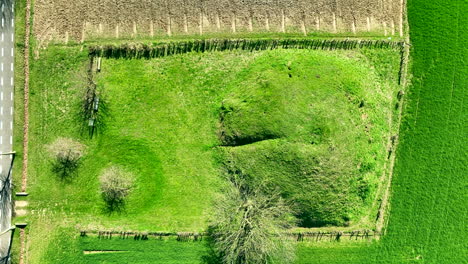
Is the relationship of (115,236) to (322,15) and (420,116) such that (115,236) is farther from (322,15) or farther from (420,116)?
(420,116)

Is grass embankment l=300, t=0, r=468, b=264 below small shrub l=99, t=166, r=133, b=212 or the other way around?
the other way around

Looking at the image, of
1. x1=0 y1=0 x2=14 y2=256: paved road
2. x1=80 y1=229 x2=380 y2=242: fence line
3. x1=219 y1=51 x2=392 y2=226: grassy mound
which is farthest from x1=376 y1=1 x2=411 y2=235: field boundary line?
x1=0 y1=0 x2=14 y2=256: paved road

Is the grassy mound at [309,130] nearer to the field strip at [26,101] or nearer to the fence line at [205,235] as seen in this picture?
the fence line at [205,235]

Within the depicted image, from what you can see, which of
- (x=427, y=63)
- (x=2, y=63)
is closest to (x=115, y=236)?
(x=2, y=63)

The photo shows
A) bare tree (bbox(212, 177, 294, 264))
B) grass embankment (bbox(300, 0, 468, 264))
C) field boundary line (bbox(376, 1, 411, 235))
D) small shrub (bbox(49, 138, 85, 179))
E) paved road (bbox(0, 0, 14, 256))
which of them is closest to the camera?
bare tree (bbox(212, 177, 294, 264))

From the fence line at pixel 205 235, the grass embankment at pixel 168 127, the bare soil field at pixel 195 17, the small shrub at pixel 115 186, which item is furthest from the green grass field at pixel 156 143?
the bare soil field at pixel 195 17

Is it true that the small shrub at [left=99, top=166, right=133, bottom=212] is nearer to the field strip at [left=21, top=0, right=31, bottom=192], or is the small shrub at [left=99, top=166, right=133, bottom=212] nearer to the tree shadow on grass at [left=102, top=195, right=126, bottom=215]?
the tree shadow on grass at [left=102, top=195, right=126, bottom=215]

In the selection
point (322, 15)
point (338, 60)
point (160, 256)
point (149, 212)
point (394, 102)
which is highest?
point (322, 15)
